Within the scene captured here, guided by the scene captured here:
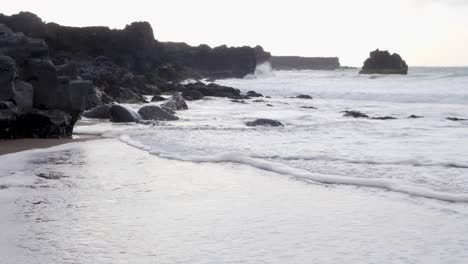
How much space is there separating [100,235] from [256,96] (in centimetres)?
2617

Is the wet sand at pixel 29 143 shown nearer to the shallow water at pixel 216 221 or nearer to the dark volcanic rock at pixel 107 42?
the shallow water at pixel 216 221

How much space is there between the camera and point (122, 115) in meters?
12.4

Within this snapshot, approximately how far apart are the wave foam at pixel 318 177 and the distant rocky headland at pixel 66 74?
2.86 m

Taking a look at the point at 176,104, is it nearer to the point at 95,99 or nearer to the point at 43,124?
the point at 95,99

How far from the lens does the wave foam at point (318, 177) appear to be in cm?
439

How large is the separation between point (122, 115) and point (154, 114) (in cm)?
86

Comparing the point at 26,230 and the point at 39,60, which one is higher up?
the point at 39,60

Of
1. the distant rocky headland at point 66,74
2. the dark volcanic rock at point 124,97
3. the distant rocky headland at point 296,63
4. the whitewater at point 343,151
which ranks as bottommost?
the whitewater at point 343,151

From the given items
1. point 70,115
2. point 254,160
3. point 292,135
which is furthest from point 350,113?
point 254,160

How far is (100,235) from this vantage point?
321 centimetres

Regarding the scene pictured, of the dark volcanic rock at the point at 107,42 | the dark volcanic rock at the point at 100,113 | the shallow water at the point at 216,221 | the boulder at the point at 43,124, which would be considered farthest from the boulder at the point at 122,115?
the dark volcanic rock at the point at 107,42

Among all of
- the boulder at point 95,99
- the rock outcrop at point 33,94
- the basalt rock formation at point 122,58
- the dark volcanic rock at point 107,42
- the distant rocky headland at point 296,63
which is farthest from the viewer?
the distant rocky headland at point 296,63

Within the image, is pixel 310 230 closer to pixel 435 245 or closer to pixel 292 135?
pixel 435 245

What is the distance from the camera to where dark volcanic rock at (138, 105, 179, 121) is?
12863 mm
